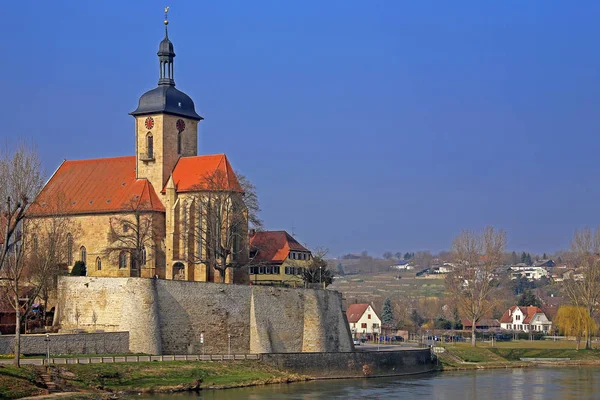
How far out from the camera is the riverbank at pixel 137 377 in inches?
1998

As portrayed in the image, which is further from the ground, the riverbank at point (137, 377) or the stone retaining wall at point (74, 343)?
the stone retaining wall at point (74, 343)

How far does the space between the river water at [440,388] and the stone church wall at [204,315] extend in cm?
576

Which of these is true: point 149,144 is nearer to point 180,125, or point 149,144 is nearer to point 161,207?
point 180,125

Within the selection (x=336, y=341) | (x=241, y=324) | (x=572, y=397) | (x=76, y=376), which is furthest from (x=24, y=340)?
(x=572, y=397)

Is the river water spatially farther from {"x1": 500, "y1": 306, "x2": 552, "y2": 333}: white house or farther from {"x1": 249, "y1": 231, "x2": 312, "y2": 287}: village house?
{"x1": 500, "y1": 306, "x2": 552, "y2": 333}: white house

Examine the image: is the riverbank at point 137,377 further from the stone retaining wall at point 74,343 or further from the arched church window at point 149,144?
the arched church window at point 149,144

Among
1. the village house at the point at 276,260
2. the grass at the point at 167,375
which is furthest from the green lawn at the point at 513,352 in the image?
the grass at the point at 167,375

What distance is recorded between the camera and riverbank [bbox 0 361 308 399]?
50750 mm

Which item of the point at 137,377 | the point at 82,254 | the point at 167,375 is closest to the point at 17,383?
the point at 137,377

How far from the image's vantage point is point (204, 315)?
6688 centimetres

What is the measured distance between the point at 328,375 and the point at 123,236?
69.9ft

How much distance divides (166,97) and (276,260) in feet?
51.3

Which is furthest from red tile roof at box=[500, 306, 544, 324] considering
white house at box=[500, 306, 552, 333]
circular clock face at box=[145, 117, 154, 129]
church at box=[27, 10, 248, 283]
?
circular clock face at box=[145, 117, 154, 129]

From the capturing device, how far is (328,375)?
222 ft
